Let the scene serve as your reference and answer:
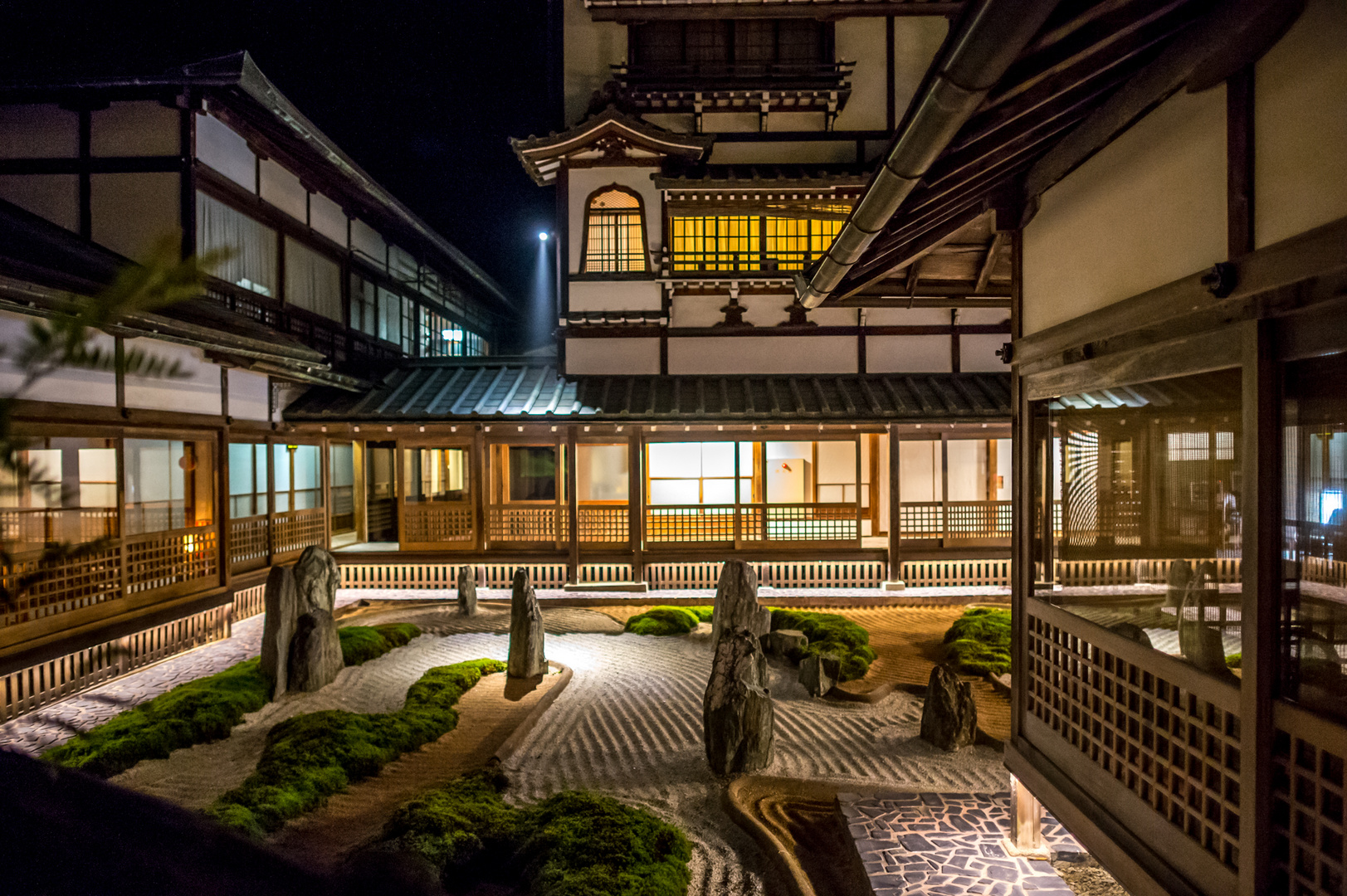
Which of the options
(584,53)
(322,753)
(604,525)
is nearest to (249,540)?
(604,525)

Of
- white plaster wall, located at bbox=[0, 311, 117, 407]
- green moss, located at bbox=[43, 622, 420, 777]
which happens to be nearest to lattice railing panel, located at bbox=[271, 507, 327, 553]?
white plaster wall, located at bbox=[0, 311, 117, 407]

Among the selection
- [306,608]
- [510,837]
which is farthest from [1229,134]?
[306,608]

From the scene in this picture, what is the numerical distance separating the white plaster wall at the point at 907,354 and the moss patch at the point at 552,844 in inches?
496

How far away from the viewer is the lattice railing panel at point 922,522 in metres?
14.9

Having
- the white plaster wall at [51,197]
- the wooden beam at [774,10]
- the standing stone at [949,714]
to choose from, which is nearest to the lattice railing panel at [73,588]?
the white plaster wall at [51,197]

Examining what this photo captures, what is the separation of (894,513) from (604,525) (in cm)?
646

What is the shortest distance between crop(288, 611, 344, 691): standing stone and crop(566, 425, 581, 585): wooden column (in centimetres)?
593

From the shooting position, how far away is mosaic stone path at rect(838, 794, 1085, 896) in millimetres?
4945

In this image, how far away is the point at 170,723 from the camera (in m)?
7.23

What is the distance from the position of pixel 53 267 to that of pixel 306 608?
569cm

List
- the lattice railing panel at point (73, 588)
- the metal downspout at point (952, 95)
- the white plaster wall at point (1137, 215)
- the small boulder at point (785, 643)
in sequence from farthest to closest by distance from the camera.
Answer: the small boulder at point (785, 643) < the lattice railing panel at point (73, 588) < the white plaster wall at point (1137, 215) < the metal downspout at point (952, 95)

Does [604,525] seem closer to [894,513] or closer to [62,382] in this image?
[894,513]

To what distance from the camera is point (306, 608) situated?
9711mm

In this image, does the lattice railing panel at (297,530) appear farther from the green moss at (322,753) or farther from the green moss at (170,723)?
the green moss at (322,753)
